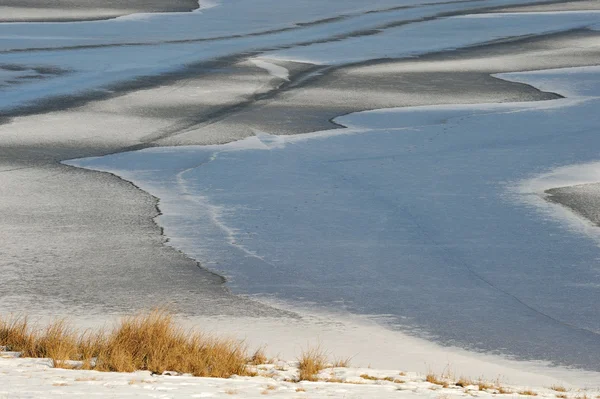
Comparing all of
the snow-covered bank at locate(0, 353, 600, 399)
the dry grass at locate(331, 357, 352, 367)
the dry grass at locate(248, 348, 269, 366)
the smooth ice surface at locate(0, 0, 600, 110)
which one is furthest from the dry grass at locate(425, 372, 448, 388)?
the smooth ice surface at locate(0, 0, 600, 110)

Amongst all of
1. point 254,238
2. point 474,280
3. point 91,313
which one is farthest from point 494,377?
point 254,238

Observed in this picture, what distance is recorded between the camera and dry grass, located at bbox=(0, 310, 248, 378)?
629 centimetres

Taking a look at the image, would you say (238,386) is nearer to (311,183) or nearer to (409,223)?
(409,223)

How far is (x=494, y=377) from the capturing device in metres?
6.84

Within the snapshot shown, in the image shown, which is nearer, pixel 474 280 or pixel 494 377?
pixel 494 377

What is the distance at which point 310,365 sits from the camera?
6.36 metres

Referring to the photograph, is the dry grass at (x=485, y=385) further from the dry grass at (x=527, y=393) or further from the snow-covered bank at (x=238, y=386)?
the dry grass at (x=527, y=393)

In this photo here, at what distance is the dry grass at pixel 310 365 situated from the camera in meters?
6.23

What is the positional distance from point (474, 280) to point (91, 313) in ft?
9.84

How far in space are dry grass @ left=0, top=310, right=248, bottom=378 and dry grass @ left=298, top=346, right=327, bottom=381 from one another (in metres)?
0.33

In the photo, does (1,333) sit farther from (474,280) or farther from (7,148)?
(7,148)

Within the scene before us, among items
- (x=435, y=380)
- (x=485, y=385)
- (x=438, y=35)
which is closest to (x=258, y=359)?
(x=435, y=380)

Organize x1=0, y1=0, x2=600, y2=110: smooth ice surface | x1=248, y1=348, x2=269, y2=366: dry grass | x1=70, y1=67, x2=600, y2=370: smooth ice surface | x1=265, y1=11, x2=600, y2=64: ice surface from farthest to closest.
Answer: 1. x1=265, y1=11, x2=600, y2=64: ice surface
2. x1=0, y1=0, x2=600, y2=110: smooth ice surface
3. x1=70, y1=67, x2=600, y2=370: smooth ice surface
4. x1=248, y1=348, x2=269, y2=366: dry grass

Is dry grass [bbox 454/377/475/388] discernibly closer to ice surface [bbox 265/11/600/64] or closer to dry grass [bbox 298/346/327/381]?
dry grass [bbox 298/346/327/381]
